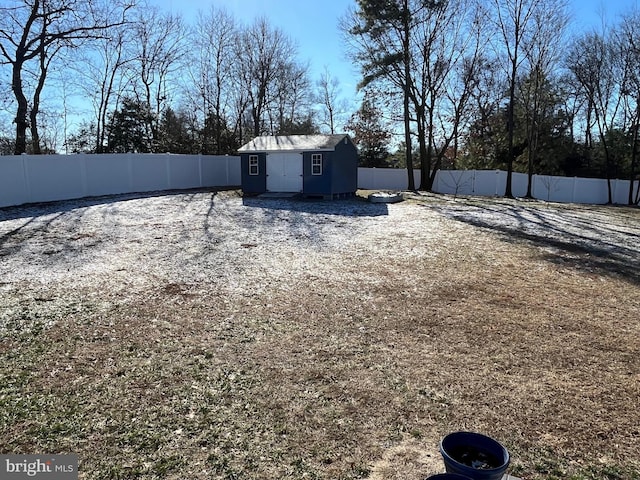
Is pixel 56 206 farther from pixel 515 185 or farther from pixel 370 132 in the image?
pixel 515 185

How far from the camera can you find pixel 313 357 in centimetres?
350

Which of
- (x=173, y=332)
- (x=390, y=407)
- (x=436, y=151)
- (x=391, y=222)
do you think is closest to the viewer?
(x=390, y=407)

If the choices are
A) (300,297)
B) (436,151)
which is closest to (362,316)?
(300,297)

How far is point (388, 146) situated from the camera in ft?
86.8

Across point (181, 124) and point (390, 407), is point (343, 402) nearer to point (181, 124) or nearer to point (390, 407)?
point (390, 407)

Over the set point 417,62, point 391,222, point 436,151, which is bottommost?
point 391,222

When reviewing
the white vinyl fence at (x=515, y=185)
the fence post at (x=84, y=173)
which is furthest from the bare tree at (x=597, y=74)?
the fence post at (x=84, y=173)

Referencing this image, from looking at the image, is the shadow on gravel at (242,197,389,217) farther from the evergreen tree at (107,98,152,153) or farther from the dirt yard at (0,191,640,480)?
the evergreen tree at (107,98,152,153)

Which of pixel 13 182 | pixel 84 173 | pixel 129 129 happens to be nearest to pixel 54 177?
pixel 84 173

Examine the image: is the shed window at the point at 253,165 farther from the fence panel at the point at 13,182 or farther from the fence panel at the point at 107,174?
the fence panel at the point at 13,182

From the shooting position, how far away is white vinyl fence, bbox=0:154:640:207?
1164 centimetres

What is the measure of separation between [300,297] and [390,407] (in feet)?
7.75

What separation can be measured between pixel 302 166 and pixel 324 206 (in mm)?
2451

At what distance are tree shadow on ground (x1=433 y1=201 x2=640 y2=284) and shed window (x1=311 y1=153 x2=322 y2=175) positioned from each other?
4037 millimetres
